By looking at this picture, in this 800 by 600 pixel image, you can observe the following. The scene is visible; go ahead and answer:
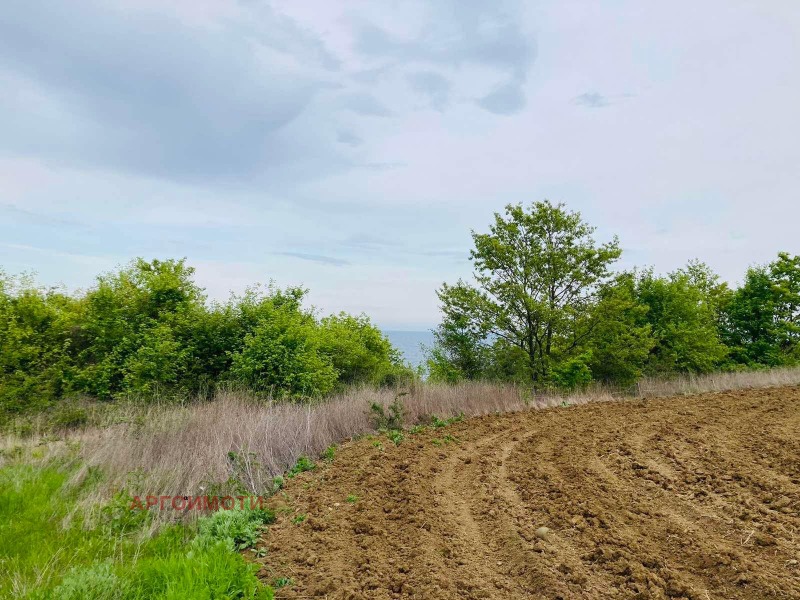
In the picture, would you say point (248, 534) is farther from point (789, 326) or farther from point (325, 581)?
point (789, 326)

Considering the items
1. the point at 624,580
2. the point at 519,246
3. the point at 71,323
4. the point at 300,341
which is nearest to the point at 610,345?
the point at 519,246

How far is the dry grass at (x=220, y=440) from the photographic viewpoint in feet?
16.4

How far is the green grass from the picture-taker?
290cm

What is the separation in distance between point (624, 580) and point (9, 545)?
4.92 meters

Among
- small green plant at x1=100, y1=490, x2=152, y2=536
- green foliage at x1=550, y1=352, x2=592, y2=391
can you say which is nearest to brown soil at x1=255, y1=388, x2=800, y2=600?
small green plant at x1=100, y1=490, x2=152, y2=536

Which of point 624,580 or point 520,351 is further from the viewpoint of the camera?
point 520,351

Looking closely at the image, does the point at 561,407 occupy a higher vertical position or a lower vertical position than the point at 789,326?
lower

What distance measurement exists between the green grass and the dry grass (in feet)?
1.46

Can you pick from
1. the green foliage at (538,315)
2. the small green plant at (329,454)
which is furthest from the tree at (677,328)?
the small green plant at (329,454)

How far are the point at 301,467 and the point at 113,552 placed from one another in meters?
2.22

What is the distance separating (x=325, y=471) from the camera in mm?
5406

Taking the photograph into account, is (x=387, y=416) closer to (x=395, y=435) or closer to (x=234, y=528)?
(x=395, y=435)

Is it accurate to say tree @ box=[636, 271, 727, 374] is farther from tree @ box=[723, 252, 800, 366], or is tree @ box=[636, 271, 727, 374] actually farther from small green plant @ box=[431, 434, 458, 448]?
small green plant @ box=[431, 434, 458, 448]

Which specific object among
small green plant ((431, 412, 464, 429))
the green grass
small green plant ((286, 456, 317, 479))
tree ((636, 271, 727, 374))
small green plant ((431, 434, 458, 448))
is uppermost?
tree ((636, 271, 727, 374))
